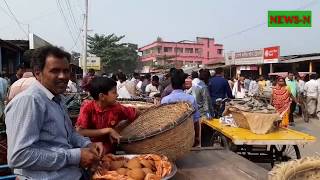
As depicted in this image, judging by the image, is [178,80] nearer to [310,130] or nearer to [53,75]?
[53,75]

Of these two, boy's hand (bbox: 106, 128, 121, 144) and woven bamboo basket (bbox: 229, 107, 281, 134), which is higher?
boy's hand (bbox: 106, 128, 121, 144)

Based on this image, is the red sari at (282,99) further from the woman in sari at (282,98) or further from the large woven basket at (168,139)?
the large woven basket at (168,139)

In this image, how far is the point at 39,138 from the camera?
6.71 ft

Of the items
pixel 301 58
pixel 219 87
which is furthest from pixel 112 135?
pixel 301 58

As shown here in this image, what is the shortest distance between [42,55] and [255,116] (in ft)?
13.4

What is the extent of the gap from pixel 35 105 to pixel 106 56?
56.1m

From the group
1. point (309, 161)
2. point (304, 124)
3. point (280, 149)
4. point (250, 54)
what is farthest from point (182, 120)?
point (250, 54)

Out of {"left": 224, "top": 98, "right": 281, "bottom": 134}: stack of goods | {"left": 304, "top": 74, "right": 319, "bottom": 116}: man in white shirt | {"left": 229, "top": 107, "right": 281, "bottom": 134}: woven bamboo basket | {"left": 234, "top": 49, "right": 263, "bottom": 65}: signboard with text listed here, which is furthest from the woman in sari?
{"left": 234, "top": 49, "right": 263, "bottom": 65}: signboard with text

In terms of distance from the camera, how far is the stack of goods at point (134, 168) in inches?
94.2

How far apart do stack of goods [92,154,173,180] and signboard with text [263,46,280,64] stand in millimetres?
25643

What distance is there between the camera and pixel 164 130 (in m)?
2.92

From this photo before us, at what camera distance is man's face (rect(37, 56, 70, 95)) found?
7.13 ft

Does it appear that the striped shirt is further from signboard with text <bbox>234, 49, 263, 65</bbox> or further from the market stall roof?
signboard with text <bbox>234, 49, 263, 65</bbox>

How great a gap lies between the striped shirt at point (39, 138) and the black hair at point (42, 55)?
0.40ft
